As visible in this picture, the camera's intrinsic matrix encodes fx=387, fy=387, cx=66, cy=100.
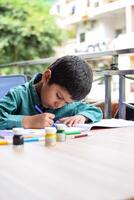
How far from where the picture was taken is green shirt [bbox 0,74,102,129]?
1.35 metres

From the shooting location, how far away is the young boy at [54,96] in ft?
4.50

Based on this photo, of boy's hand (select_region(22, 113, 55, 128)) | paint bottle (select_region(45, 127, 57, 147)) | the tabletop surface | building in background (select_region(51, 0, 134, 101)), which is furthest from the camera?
building in background (select_region(51, 0, 134, 101))

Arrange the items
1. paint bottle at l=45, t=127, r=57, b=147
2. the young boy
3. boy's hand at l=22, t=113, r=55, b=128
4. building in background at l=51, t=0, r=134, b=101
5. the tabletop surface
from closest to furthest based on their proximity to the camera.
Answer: the tabletop surface < paint bottle at l=45, t=127, r=57, b=147 < boy's hand at l=22, t=113, r=55, b=128 < the young boy < building in background at l=51, t=0, r=134, b=101

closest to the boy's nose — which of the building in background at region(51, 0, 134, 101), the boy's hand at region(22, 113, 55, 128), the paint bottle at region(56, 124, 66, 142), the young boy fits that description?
the young boy

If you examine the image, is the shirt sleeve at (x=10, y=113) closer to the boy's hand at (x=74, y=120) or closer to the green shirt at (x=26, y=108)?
the green shirt at (x=26, y=108)

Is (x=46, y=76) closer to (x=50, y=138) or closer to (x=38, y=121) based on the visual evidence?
(x=38, y=121)

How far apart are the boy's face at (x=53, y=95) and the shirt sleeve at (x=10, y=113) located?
0.11 m

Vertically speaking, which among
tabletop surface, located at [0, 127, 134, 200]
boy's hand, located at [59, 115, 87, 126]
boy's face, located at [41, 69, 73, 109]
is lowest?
boy's hand, located at [59, 115, 87, 126]

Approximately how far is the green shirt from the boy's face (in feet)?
0.18

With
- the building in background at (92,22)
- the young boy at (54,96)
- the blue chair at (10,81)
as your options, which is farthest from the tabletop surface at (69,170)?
the building in background at (92,22)

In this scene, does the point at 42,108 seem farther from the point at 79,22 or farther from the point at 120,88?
the point at 79,22

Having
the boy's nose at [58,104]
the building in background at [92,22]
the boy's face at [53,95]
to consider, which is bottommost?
the boy's nose at [58,104]

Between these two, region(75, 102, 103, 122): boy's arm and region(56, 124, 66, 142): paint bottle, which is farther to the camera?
region(75, 102, 103, 122): boy's arm

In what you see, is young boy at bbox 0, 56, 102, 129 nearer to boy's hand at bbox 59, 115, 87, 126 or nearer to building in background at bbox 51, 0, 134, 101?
boy's hand at bbox 59, 115, 87, 126
